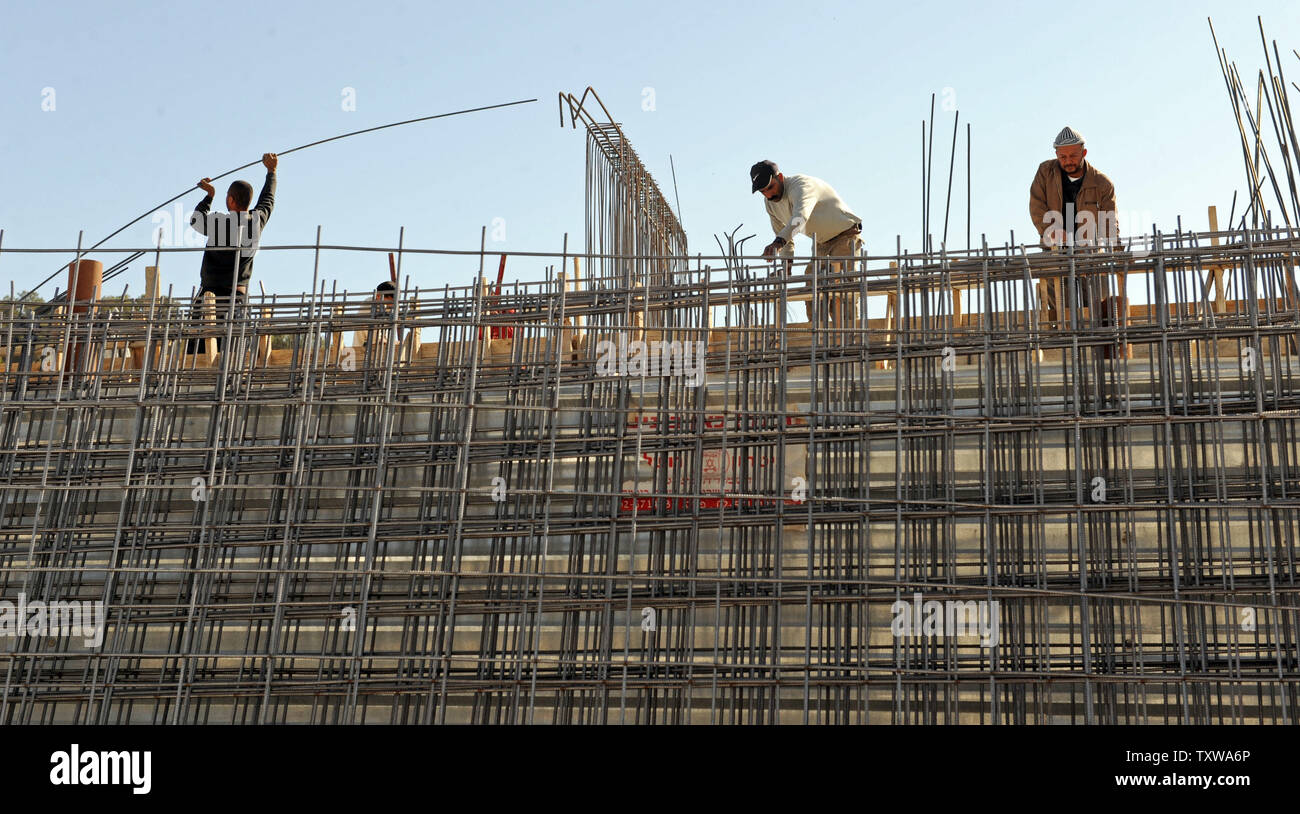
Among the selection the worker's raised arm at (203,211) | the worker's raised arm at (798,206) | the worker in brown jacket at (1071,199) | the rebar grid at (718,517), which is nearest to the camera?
the rebar grid at (718,517)

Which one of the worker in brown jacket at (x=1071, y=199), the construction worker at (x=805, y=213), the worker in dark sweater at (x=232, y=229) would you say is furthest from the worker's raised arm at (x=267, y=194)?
the worker in brown jacket at (x=1071, y=199)

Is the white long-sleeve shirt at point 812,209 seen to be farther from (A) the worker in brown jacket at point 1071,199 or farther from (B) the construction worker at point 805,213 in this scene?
(A) the worker in brown jacket at point 1071,199

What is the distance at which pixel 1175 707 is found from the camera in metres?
7.49

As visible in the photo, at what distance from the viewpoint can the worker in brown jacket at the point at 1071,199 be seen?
9867 millimetres

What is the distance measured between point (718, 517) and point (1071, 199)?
4.36 metres

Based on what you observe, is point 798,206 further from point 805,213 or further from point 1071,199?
point 1071,199

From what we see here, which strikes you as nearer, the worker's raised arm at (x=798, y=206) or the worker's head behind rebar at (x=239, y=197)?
the worker's raised arm at (x=798, y=206)

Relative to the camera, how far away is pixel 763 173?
10648mm

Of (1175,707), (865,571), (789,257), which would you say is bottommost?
(1175,707)

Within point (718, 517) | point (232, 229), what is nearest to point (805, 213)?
point (718, 517)
